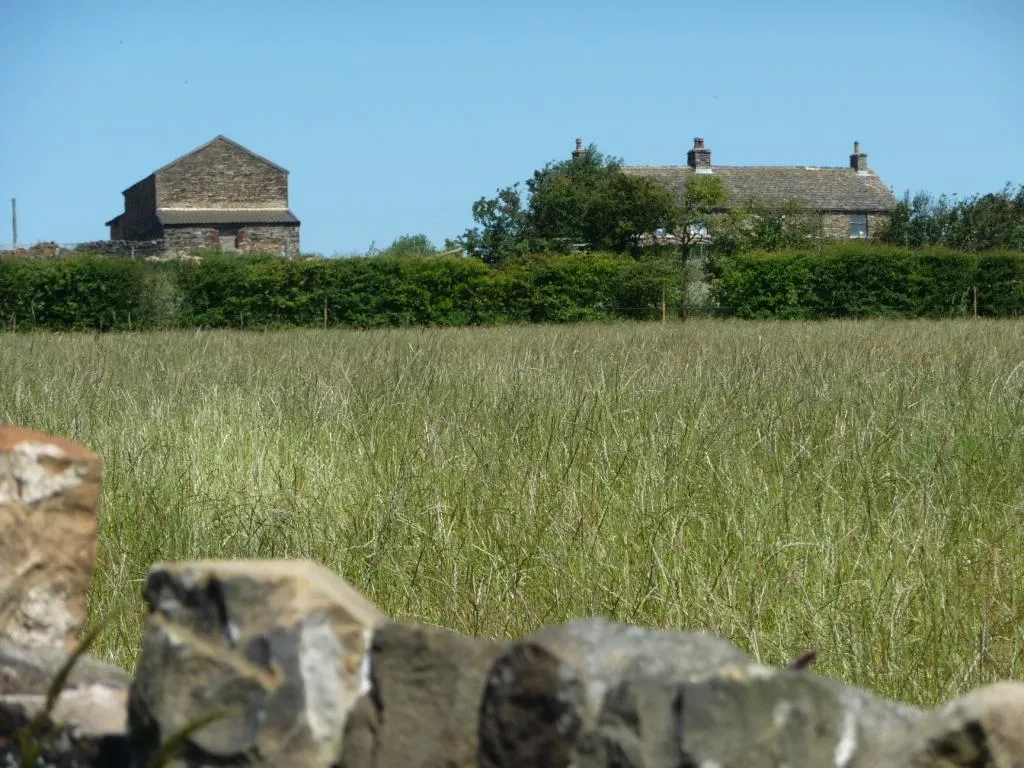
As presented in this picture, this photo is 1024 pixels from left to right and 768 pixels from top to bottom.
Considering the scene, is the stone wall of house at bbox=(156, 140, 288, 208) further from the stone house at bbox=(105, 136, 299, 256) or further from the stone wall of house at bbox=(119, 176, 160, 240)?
the stone wall of house at bbox=(119, 176, 160, 240)

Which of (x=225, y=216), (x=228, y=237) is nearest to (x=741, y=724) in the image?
(x=228, y=237)

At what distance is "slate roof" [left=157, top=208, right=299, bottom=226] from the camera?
53.5 metres

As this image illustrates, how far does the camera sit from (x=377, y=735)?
101 cm

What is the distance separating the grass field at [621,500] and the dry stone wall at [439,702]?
176 centimetres

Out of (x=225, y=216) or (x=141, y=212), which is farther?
(x=141, y=212)

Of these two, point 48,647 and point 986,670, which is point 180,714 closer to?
point 48,647

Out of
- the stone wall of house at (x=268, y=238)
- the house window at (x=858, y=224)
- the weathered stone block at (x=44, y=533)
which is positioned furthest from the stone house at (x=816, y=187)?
the weathered stone block at (x=44, y=533)

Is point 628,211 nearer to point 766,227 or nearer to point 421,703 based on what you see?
point 766,227

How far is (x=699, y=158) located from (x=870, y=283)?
34307 millimetres

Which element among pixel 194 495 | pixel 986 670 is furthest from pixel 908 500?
pixel 194 495

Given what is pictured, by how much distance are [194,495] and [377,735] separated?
11.1 ft

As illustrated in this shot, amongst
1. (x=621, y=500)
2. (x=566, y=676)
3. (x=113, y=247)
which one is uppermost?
(x=113, y=247)

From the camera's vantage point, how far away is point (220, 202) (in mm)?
55750

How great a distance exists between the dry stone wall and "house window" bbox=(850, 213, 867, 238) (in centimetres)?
6118
